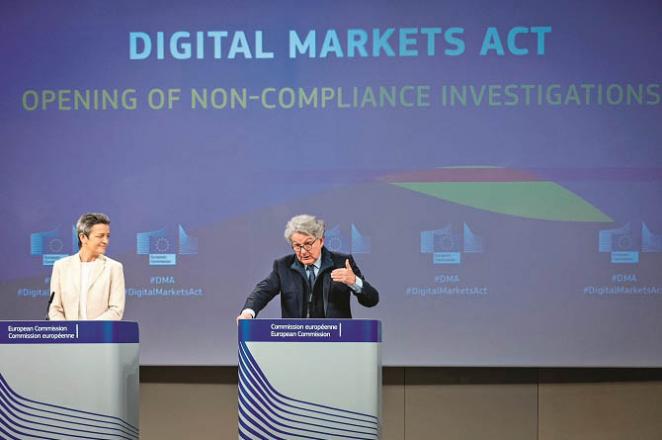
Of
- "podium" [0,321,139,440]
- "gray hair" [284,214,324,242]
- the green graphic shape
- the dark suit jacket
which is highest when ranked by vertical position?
the green graphic shape

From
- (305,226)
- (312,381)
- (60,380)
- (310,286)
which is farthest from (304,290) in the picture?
(60,380)

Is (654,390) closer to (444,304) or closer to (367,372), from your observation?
(444,304)

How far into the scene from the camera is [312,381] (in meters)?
3.93

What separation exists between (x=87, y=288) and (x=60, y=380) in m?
1.51

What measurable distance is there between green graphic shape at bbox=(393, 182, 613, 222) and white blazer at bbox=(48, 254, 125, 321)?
2.14 meters

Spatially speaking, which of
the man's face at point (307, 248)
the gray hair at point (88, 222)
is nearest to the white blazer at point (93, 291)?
the gray hair at point (88, 222)

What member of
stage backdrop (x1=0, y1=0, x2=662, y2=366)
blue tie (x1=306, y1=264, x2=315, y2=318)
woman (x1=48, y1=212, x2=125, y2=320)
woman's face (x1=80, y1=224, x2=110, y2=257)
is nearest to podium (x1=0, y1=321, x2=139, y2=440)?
woman (x1=48, y1=212, x2=125, y2=320)

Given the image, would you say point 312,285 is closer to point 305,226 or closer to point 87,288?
point 305,226

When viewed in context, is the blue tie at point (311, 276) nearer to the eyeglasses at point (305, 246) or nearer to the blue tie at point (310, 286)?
the blue tie at point (310, 286)

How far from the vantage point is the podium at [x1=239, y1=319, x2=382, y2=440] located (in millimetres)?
3916

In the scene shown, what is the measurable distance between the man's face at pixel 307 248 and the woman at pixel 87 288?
3.52 ft

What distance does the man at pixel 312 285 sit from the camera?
5.71 meters

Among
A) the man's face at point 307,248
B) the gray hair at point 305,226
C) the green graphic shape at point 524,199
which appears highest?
the green graphic shape at point 524,199

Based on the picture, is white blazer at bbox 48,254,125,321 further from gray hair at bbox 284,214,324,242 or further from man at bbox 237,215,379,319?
gray hair at bbox 284,214,324,242
